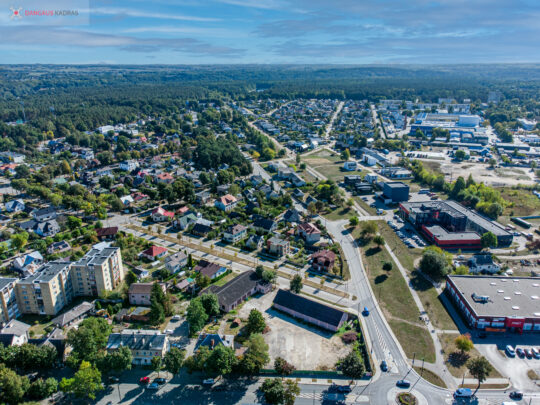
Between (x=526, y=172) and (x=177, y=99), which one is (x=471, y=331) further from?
(x=177, y=99)

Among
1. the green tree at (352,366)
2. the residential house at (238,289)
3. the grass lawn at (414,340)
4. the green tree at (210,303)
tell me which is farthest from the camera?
the residential house at (238,289)

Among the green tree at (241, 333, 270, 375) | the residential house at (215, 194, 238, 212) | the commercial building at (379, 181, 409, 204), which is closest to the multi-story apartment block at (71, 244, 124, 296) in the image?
the green tree at (241, 333, 270, 375)

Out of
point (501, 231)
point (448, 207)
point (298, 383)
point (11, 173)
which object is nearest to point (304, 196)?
→ point (448, 207)

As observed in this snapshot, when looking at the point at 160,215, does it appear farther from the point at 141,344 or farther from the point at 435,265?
Result: the point at 435,265

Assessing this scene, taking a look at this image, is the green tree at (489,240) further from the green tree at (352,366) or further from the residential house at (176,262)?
the residential house at (176,262)

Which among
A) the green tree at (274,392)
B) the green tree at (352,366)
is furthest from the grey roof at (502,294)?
the green tree at (274,392)

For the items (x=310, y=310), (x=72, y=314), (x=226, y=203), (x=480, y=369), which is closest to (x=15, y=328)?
(x=72, y=314)

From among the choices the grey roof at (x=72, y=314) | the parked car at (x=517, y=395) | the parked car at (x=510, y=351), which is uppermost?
the grey roof at (x=72, y=314)
